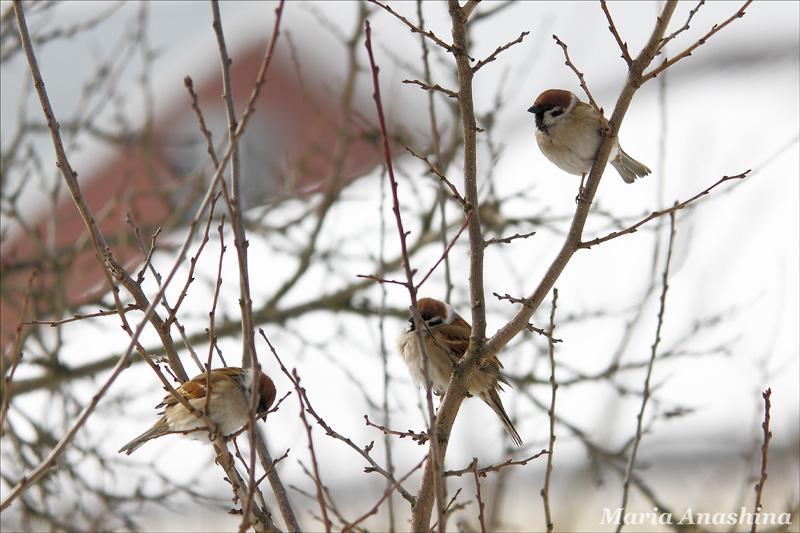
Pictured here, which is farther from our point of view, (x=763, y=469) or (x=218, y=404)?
(x=218, y=404)

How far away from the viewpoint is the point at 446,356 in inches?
159

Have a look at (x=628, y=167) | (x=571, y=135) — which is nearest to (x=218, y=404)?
(x=571, y=135)

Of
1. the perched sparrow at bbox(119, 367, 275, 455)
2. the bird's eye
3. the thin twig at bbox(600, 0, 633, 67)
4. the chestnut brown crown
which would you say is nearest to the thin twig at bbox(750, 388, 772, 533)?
the thin twig at bbox(600, 0, 633, 67)

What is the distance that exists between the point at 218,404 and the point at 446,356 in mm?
1140

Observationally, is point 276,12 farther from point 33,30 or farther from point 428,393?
point 33,30

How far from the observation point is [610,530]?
4.93 meters

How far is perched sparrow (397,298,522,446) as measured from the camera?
13.4 feet

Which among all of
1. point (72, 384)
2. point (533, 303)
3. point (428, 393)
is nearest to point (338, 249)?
point (72, 384)

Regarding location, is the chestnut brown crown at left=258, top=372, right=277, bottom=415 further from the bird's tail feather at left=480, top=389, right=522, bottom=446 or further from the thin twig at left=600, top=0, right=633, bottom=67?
the thin twig at left=600, top=0, right=633, bottom=67

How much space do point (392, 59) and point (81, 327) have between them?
3.33m

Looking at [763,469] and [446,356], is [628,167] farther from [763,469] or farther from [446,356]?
[763,469]

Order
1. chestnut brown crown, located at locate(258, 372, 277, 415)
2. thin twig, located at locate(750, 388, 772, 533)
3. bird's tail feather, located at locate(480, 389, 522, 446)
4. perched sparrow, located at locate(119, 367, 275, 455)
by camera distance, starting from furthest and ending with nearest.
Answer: bird's tail feather, located at locate(480, 389, 522, 446), chestnut brown crown, located at locate(258, 372, 277, 415), perched sparrow, located at locate(119, 367, 275, 455), thin twig, located at locate(750, 388, 772, 533)

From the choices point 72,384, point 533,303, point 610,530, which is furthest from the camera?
point 72,384

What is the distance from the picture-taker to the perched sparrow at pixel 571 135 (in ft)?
11.6
